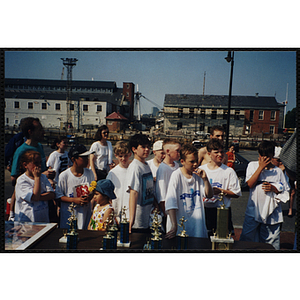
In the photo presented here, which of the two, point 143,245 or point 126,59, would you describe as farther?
point 126,59

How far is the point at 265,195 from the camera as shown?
3449 mm

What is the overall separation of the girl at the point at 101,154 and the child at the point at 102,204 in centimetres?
48

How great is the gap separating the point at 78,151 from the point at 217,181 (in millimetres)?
1746

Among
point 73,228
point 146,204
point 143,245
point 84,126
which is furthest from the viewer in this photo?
point 84,126

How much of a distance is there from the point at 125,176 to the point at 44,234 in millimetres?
1100

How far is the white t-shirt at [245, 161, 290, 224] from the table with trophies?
1.34ft

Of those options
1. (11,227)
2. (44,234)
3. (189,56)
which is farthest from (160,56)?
(11,227)

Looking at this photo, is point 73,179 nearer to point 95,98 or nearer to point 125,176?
point 125,176

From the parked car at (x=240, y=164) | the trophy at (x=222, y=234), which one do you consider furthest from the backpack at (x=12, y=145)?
the parked car at (x=240, y=164)

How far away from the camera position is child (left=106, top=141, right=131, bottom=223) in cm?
332

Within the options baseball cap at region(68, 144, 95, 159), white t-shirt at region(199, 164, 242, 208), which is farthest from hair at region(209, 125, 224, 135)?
baseball cap at region(68, 144, 95, 159)

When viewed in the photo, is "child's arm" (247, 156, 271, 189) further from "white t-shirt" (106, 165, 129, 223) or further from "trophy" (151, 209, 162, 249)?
"white t-shirt" (106, 165, 129, 223)

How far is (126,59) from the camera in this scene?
11.0ft

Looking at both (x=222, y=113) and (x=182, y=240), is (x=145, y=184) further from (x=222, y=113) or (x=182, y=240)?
(x=222, y=113)
